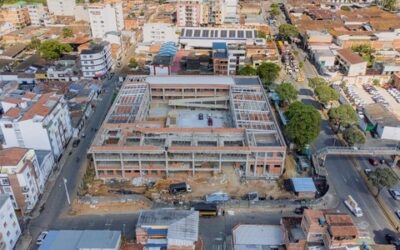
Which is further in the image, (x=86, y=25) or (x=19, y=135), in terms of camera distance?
(x=86, y=25)

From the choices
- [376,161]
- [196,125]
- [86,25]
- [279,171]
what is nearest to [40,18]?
[86,25]

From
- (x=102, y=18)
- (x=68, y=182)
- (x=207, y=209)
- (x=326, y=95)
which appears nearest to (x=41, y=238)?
(x=68, y=182)

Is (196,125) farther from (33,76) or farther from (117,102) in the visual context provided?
(33,76)

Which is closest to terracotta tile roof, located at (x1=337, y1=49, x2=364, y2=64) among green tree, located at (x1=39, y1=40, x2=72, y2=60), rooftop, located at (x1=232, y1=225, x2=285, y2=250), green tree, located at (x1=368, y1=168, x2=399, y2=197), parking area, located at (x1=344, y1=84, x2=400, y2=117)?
parking area, located at (x1=344, y1=84, x2=400, y2=117)

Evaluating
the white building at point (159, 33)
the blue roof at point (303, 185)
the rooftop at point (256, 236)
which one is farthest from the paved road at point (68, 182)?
the white building at point (159, 33)

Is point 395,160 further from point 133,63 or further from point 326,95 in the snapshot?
point 133,63

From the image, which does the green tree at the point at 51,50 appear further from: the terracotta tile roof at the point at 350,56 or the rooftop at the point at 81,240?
the terracotta tile roof at the point at 350,56
